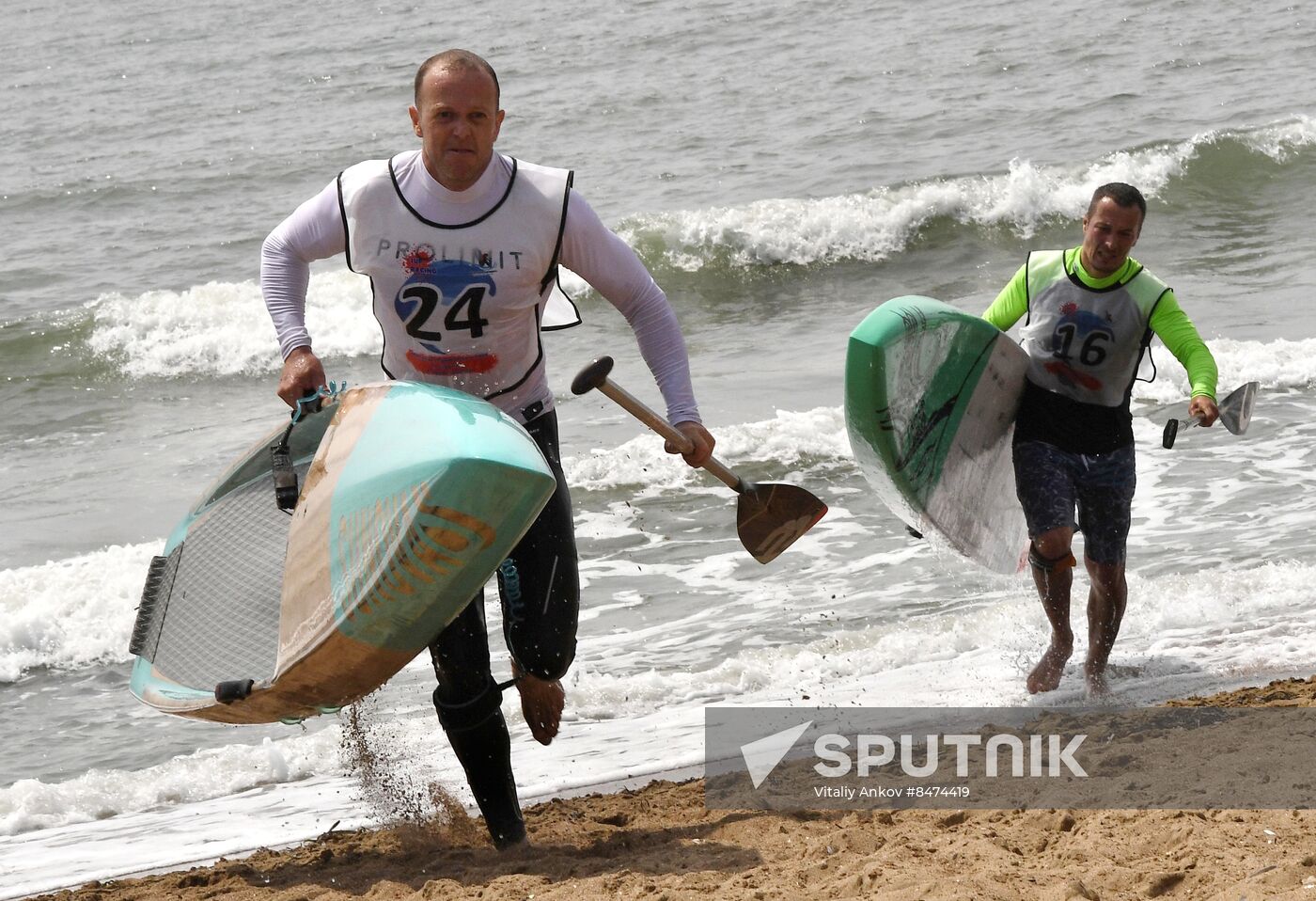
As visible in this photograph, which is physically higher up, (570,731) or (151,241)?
(151,241)

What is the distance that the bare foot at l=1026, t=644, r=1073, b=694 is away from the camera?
5.17m

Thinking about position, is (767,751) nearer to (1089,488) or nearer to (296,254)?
(1089,488)

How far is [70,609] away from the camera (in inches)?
271

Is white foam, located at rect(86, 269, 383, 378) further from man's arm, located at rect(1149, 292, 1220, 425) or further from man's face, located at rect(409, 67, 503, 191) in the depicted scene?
man's face, located at rect(409, 67, 503, 191)

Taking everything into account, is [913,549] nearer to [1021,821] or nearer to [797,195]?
[1021,821]

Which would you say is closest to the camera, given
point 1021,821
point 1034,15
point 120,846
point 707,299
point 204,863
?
point 1021,821

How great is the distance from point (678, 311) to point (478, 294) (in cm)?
902

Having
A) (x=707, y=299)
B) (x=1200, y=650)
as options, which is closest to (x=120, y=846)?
(x=1200, y=650)

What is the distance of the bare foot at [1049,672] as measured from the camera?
17.0 feet

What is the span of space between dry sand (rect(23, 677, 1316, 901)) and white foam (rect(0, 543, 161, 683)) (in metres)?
2.67

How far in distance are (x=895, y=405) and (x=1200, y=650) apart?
4.82 ft

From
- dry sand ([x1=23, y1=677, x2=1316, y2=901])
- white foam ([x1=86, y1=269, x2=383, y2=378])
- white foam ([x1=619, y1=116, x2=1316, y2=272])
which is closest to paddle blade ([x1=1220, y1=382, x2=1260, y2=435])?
dry sand ([x1=23, y1=677, x2=1316, y2=901])

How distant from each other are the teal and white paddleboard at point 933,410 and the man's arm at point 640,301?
4.81 feet

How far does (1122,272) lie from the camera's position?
5066 mm
